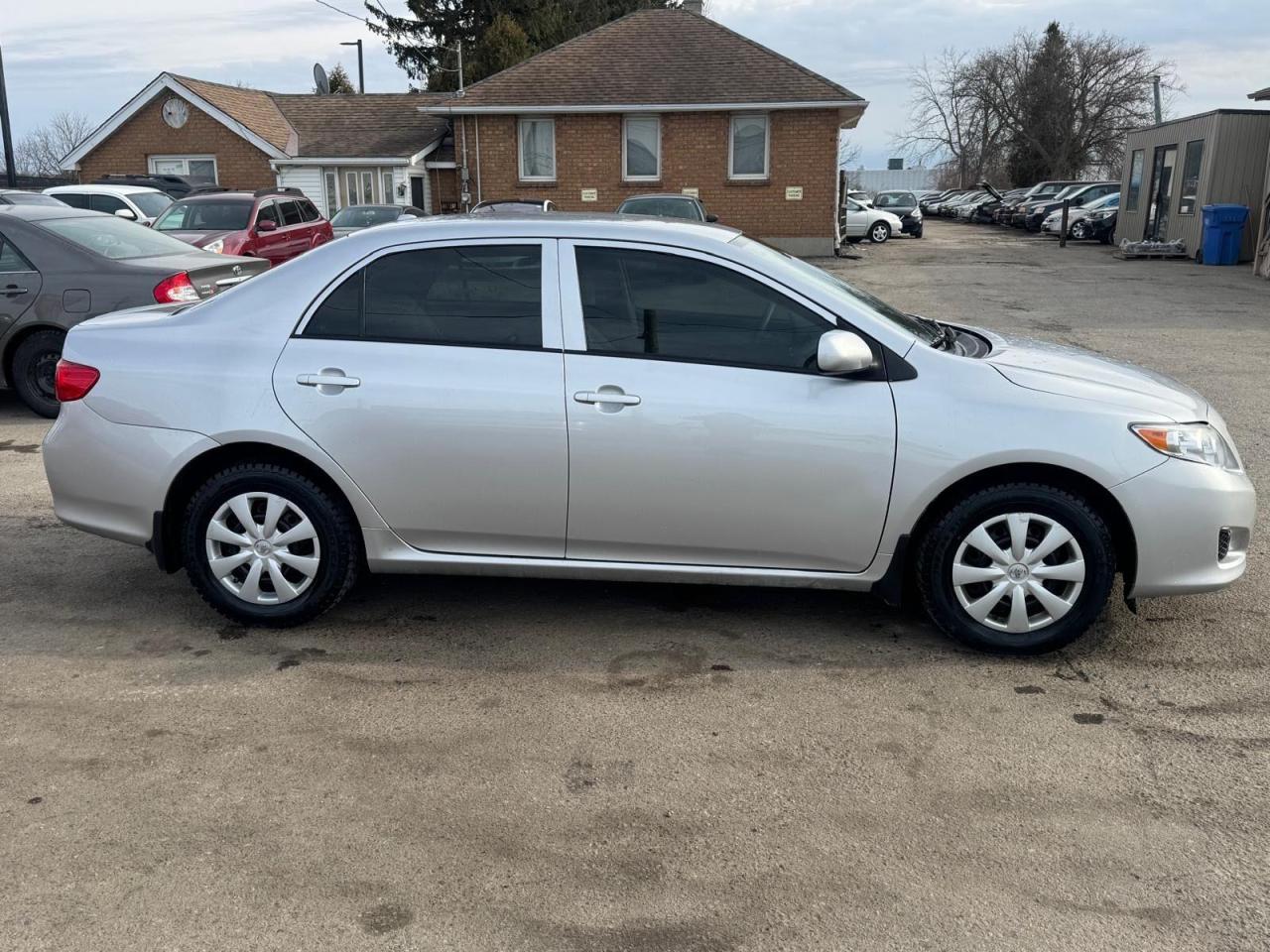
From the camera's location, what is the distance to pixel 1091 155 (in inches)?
2255

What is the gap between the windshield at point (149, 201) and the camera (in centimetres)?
1927

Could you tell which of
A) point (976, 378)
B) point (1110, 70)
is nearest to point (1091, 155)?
point (1110, 70)

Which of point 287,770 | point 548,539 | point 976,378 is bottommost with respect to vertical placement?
point 287,770

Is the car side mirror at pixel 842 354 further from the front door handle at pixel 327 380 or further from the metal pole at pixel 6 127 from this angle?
the metal pole at pixel 6 127

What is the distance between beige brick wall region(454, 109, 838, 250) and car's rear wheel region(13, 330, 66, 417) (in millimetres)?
18715

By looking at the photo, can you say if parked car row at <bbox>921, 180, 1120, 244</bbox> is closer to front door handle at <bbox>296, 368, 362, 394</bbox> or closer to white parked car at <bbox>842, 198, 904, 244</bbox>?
white parked car at <bbox>842, 198, 904, 244</bbox>

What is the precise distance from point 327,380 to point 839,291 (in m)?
2.11

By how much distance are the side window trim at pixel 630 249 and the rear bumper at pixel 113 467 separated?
4.97 feet

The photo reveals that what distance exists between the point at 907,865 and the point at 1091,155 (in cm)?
6191

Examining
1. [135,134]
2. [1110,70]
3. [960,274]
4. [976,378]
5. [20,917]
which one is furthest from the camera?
[1110,70]

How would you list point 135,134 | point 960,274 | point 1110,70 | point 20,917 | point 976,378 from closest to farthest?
point 20,917, point 976,378, point 960,274, point 135,134, point 1110,70

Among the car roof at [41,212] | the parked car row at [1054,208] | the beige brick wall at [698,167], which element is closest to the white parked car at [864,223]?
the parked car row at [1054,208]

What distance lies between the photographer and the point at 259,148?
1236 inches

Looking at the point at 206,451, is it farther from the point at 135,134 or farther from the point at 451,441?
the point at 135,134
